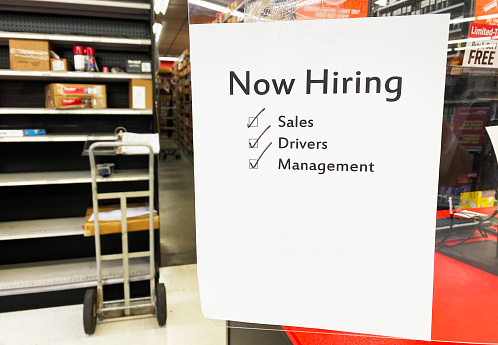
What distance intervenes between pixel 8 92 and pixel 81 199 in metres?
1.06

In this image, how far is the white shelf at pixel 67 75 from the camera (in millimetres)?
2648

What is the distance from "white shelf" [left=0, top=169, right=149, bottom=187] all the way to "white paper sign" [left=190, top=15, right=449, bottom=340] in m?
2.62

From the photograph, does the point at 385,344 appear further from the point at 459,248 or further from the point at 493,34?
the point at 493,34

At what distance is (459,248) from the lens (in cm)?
78

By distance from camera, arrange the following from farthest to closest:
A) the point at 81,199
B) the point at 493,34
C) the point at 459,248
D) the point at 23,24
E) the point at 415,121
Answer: the point at 81,199
the point at 23,24
the point at 459,248
the point at 493,34
the point at 415,121

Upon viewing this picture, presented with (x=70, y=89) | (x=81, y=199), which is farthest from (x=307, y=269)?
(x=81, y=199)

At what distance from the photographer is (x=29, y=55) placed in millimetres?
2678

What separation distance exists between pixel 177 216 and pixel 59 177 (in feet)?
8.65

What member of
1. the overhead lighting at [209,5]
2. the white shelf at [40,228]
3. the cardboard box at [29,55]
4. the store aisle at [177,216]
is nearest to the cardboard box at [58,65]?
the cardboard box at [29,55]

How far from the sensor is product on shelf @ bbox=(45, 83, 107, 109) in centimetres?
274

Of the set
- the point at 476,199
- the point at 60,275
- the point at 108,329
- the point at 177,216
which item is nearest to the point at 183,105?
the point at 177,216

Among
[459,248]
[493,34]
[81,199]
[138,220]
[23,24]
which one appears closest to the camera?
[493,34]

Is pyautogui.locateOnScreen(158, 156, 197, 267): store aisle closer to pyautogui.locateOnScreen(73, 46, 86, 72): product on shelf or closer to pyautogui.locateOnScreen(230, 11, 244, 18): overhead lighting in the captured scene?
pyautogui.locateOnScreen(73, 46, 86, 72): product on shelf

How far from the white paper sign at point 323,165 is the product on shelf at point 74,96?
2717 millimetres
